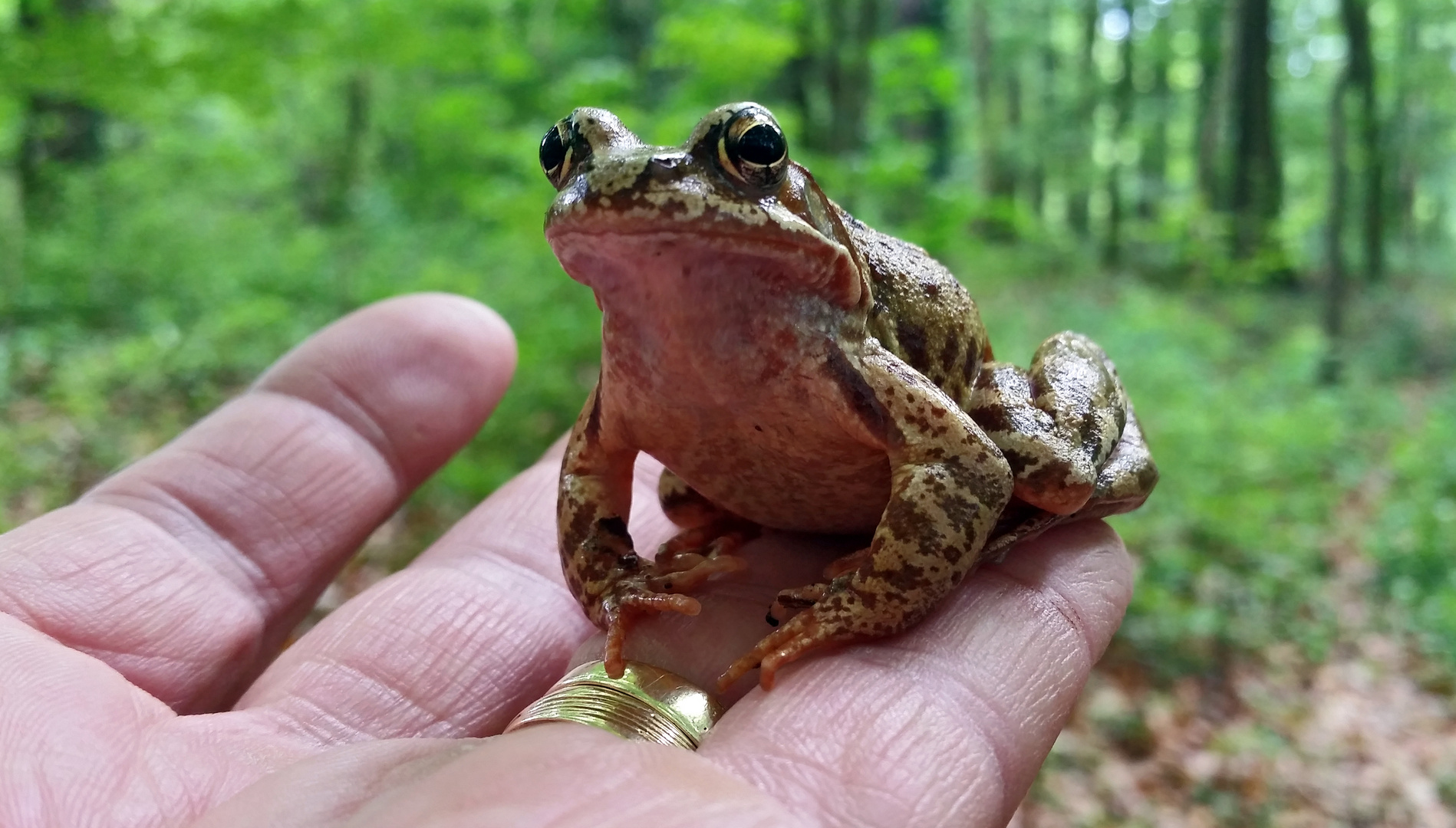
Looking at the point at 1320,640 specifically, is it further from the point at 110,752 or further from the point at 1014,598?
the point at 110,752

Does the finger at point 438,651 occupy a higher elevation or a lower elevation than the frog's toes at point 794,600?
lower

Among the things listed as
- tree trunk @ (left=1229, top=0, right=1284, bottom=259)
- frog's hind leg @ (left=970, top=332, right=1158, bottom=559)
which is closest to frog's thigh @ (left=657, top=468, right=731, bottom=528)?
frog's hind leg @ (left=970, top=332, right=1158, bottom=559)

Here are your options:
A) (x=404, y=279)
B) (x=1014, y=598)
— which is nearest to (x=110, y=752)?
(x=1014, y=598)

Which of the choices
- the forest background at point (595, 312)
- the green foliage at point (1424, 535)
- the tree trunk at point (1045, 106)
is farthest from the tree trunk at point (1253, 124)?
the green foliage at point (1424, 535)

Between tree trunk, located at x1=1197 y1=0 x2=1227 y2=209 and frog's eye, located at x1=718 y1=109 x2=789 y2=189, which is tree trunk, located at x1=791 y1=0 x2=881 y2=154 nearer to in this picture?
frog's eye, located at x1=718 y1=109 x2=789 y2=189

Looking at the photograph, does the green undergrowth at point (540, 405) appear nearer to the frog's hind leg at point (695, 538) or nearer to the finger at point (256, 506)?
the finger at point (256, 506)

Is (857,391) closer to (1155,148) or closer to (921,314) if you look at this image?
(921,314)
